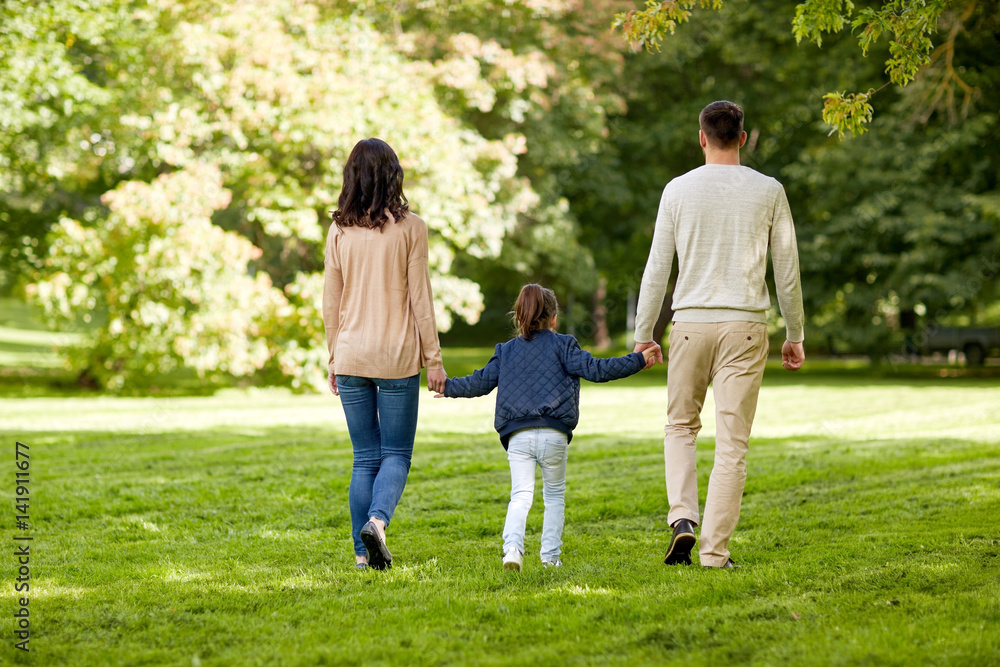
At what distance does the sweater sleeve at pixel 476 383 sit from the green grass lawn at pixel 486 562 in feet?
2.55

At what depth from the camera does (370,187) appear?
13.5 ft

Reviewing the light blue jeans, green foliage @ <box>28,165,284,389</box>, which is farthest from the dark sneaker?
green foliage @ <box>28,165,284,389</box>

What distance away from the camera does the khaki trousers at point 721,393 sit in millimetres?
4074

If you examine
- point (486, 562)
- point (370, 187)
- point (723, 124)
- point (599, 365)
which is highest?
A: point (723, 124)

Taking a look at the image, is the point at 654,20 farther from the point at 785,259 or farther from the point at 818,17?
the point at 785,259

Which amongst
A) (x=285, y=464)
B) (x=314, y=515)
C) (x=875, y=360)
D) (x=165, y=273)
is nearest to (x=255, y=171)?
(x=165, y=273)

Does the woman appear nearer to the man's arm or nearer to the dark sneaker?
the dark sneaker

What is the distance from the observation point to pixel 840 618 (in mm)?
→ 3279

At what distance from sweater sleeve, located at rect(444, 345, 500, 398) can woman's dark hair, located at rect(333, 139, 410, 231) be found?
2.54 feet

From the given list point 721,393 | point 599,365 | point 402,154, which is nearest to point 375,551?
point 599,365

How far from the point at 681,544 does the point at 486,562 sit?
881 millimetres

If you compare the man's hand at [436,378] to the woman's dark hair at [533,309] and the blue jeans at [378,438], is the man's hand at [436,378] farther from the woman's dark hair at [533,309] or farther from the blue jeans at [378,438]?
the woman's dark hair at [533,309]

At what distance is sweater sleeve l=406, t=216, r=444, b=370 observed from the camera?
4172mm

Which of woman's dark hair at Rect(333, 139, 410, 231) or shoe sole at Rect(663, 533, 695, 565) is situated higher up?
woman's dark hair at Rect(333, 139, 410, 231)
